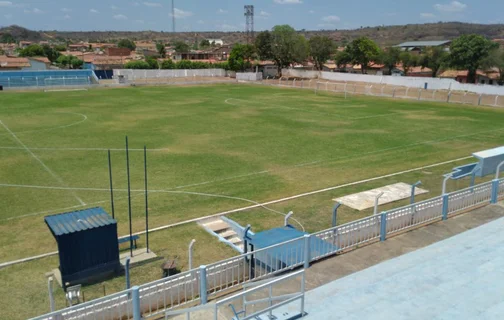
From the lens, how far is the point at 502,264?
33.3 ft

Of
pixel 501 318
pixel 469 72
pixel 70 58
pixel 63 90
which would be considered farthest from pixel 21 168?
pixel 70 58

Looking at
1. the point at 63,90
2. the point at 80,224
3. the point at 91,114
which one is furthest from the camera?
the point at 63,90

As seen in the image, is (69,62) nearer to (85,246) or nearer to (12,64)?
(12,64)

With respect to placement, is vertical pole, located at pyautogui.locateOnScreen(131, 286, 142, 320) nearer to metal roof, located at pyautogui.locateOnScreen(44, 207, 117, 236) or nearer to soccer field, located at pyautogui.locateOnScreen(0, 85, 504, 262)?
metal roof, located at pyautogui.locateOnScreen(44, 207, 117, 236)

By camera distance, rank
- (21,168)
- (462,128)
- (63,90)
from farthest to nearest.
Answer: (63,90) → (462,128) → (21,168)

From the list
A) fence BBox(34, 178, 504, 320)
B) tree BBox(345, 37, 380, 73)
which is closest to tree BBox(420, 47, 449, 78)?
tree BBox(345, 37, 380, 73)

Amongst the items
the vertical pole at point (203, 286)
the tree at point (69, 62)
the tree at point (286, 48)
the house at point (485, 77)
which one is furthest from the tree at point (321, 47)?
the vertical pole at point (203, 286)

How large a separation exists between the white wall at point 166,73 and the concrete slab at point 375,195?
67.0m

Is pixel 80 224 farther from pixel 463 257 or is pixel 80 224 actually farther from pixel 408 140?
pixel 408 140

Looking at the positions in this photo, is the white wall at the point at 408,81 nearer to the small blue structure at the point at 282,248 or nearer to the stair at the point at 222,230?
the stair at the point at 222,230

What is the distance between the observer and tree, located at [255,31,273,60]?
89.2 m

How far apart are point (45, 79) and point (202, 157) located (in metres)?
47.5

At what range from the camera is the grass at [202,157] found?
47.8 feet

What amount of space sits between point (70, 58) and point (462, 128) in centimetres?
9993
